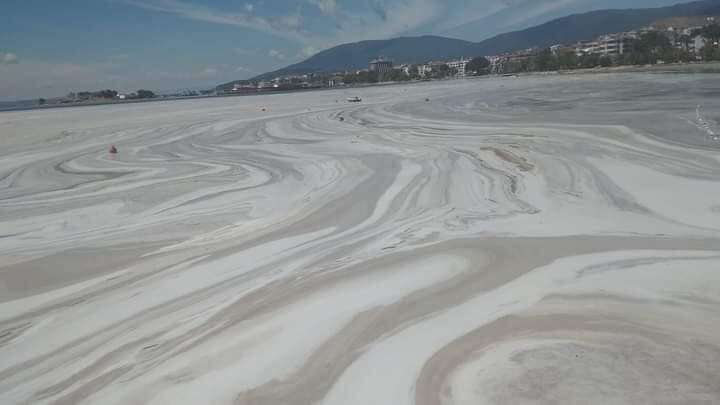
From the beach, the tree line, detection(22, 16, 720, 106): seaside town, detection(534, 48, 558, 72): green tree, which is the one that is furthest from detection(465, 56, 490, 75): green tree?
the beach

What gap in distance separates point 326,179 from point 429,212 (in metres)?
2.71

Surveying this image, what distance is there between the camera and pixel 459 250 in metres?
4.39

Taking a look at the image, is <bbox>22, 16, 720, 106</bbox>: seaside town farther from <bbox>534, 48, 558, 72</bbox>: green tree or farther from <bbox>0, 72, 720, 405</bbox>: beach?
<bbox>0, 72, 720, 405</bbox>: beach

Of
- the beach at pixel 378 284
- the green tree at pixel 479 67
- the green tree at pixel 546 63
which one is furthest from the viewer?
the green tree at pixel 479 67

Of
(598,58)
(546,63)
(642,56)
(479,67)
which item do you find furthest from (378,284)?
(479,67)

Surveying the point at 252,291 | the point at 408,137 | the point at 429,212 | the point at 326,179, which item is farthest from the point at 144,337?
the point at 408,137

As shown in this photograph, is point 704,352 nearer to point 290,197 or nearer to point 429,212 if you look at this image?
point 429,212

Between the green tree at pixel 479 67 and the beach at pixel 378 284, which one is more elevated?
the green tree at pixel 479 67

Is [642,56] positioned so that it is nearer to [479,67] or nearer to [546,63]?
[546,63]

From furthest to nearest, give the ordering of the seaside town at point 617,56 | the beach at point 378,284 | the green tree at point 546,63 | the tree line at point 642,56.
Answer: the green tree at point 546,63 < the seaside town at point 617,56 < the tree line at point 642,56 < the beach at point 378,284

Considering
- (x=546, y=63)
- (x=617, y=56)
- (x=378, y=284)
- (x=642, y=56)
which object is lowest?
(x=378, y=284)

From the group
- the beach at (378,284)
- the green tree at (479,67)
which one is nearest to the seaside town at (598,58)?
the green tree at (479,67)

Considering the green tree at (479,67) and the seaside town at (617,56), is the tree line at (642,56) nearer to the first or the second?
the seaside town at (617,56)

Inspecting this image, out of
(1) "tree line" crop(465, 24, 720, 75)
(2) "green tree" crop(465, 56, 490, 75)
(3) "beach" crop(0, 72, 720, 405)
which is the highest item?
(2) "green tree" crop(465, 56, 490, 75)
